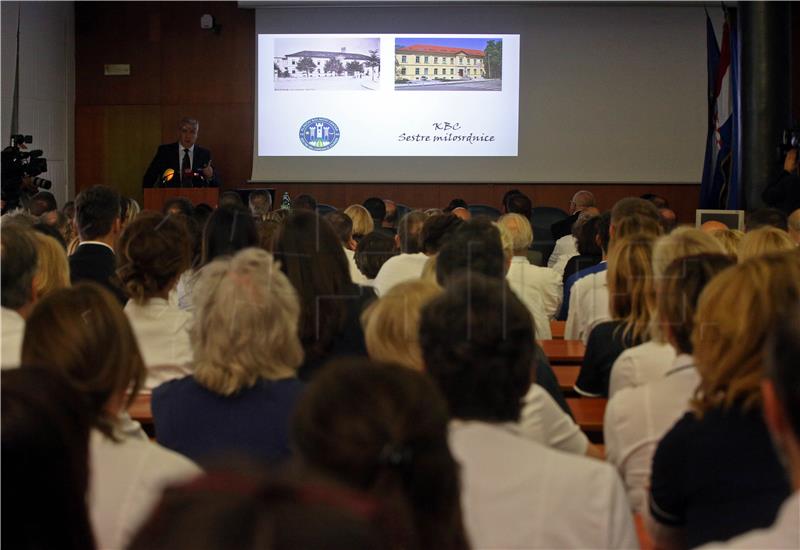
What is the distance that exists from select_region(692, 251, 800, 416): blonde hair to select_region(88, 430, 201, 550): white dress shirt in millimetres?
978

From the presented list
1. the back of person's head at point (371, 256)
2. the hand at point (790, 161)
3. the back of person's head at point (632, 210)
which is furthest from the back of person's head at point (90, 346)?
the hand at point (790, 161)

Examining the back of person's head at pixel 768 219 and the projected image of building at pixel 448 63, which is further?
the projected image of building at pixel 448 63

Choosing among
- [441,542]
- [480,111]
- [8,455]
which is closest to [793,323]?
[441,542]

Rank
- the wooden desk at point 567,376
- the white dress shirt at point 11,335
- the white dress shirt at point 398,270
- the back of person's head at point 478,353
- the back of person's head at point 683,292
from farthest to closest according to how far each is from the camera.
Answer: the white dress shirt at point 398,270 → the wooden desk at point 567,376 → the white dress shirt at point 11,335 → the back of person's head at point 683,292 → the back of person's head at point 478,353

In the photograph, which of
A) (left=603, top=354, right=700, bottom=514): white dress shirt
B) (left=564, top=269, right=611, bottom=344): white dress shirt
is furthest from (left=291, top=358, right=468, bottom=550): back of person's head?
(left=564, top=269, right=611, bottom=344): white dress shirt

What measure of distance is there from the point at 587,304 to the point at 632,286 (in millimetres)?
959

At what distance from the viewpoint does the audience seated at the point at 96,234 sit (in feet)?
14.9

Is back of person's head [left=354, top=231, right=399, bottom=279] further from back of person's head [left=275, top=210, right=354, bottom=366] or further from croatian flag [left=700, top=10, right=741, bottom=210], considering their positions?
croatian flag [left=700, top=10, right=741, bottom=210]

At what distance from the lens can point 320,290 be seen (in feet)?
10.8

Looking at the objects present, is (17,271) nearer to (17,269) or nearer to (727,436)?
(17,269)

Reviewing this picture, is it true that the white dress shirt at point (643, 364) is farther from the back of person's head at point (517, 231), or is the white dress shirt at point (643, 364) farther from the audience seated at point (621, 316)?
the back of person's head at point (517, 231)

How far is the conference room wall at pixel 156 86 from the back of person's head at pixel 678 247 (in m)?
9.50

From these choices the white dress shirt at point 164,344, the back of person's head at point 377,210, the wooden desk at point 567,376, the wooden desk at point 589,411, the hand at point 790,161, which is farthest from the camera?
the back of person's head at point 377,210

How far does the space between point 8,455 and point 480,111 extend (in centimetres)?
1081
